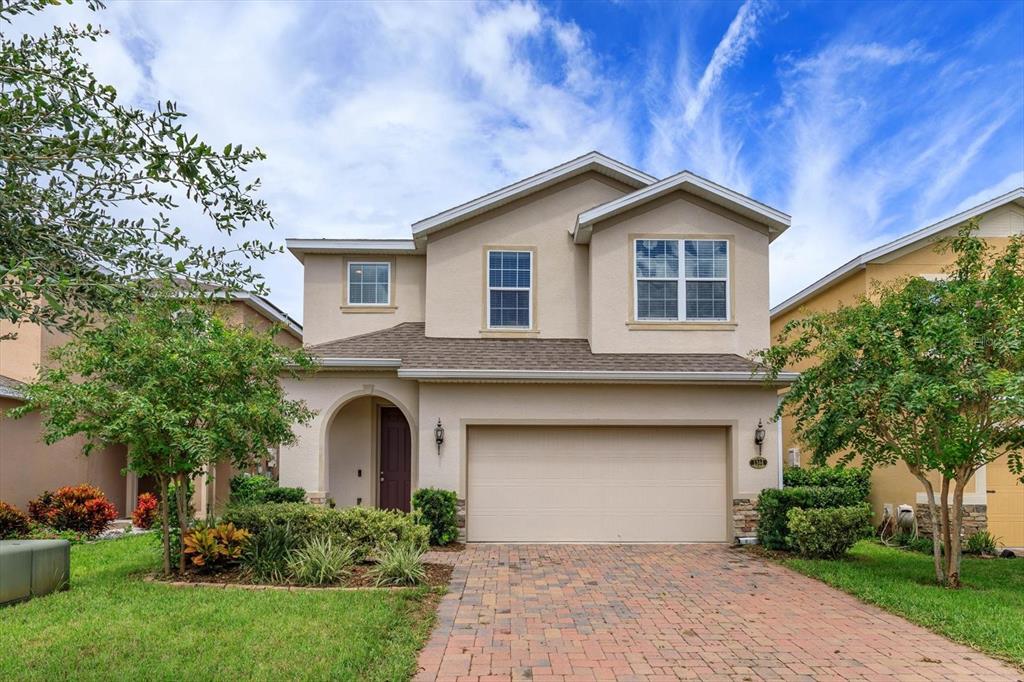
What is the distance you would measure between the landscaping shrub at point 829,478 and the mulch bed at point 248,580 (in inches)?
344

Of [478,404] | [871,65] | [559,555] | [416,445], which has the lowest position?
[559,555]

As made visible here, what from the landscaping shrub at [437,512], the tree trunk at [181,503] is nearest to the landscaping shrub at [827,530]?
the landscaping shrub at [437,512]

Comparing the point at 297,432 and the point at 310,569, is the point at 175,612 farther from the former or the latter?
the point at 297,432

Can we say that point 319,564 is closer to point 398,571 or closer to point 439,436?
point 398,571

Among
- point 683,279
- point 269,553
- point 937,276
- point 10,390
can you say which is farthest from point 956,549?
point 10,390

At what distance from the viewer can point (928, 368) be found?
8805mm

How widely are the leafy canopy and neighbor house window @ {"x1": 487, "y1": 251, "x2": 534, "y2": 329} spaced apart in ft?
19.8

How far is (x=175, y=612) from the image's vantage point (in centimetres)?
732

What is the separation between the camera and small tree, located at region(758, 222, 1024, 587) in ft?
27.9

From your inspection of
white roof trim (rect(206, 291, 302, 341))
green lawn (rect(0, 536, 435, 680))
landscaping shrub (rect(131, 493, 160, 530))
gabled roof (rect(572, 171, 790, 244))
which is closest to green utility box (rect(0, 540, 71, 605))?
green lawn (rect(0, 536, 435, 680))

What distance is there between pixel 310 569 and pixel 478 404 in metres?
4.82

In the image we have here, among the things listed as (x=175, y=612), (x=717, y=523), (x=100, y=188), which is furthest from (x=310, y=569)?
(x=717, y=523)

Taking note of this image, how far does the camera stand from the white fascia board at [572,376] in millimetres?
12445

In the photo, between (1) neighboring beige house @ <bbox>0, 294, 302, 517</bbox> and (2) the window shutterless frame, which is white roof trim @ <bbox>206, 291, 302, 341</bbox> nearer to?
(1) neighboring beige house @ <bbox>0, 294, 302, 517</bbox>
